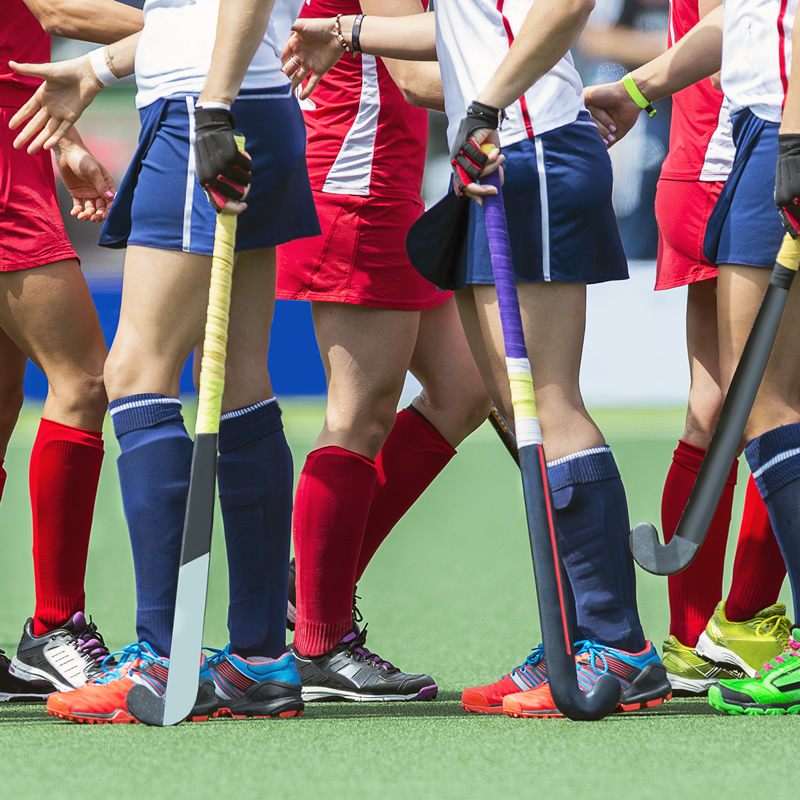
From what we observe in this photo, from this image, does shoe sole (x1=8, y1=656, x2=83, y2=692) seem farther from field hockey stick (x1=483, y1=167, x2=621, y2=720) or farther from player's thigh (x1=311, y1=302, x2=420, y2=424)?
field hockey stick (x1=483, y1=167, x2=621, y2=720)

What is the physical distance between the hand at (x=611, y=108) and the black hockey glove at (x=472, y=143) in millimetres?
583

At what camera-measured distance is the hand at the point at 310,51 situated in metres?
2.66

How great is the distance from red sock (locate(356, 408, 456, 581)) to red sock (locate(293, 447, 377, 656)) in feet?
0.92

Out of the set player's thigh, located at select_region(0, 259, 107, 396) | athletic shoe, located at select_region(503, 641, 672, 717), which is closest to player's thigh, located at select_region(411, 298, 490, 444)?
player's thigh, located at select_region(0, 259, 107, 396)

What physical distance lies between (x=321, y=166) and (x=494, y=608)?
139cm

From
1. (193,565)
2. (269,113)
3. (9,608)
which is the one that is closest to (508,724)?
(193,565)

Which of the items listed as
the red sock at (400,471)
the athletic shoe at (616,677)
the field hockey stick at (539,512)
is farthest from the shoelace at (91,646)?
the field hockey stick at (539,512)

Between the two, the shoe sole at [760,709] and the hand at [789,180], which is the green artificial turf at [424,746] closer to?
the shoe sole at [760,709]

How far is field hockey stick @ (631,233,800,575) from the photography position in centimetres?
224

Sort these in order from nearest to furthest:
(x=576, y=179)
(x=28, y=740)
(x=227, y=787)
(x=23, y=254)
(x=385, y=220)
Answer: (x=227, y=787), (x=28, y=740), (x=576, y=179), (x=23, y=254), (x=385, y=220)

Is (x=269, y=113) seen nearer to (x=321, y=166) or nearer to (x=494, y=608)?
(x=321, y=166)

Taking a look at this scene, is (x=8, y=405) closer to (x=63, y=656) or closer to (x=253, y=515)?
(x=63, y=656)

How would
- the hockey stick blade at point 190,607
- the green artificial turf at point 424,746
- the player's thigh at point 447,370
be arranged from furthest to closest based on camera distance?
the player's thigh at point 447,370 → the hockey stick blade at point 190,607 → the green artificial turf at point 424,746

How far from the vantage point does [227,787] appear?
177 cm
